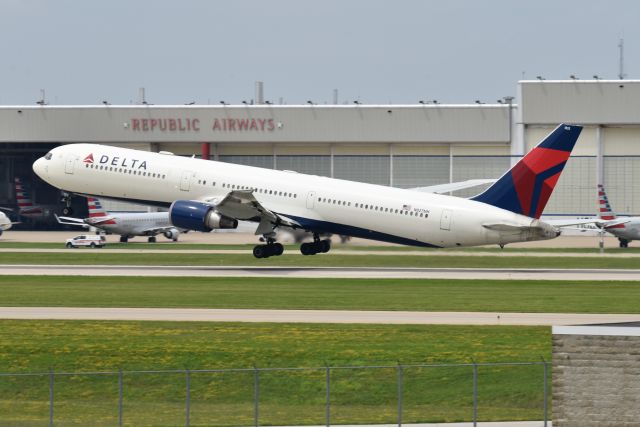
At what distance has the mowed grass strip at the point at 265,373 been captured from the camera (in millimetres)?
35156

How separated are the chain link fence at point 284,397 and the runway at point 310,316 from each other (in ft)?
24.8

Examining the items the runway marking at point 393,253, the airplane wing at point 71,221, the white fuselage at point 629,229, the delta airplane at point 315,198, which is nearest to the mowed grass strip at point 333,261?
the runway marking at point 393,253

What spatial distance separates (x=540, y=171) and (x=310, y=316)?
20.9 metres

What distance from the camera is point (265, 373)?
128 feet

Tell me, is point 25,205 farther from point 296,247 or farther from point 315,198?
point 315,198

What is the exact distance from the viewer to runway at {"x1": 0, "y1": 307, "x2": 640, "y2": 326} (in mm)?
46875

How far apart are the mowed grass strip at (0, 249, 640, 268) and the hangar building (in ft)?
115

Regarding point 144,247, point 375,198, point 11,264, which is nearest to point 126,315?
point 375,198

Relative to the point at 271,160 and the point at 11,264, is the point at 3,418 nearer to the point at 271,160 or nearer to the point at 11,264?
the point at 11,264

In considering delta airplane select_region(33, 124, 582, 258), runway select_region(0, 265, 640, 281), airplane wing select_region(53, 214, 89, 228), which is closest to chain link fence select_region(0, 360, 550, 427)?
delta airplane select_region(33, 124, 582, 258)

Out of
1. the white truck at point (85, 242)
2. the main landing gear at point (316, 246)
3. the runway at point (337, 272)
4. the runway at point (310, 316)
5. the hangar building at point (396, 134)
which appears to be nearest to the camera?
the runway at point (310, 316)

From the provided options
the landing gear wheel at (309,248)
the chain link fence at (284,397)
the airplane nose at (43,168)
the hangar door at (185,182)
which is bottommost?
the chain link fence at (284,397)

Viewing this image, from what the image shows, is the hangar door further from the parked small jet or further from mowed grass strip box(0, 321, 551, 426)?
the parked small jet

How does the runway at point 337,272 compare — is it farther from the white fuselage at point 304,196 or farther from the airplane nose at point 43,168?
the airplane nose at point 43,168
